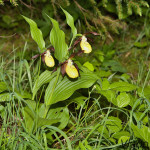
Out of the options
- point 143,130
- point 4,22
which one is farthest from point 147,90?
point 4,22

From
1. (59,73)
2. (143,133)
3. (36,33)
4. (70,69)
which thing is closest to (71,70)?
(70,69)

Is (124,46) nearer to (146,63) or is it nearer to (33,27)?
(146,63)

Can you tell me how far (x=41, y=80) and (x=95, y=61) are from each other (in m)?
0.91

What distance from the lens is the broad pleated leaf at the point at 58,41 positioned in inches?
50.8

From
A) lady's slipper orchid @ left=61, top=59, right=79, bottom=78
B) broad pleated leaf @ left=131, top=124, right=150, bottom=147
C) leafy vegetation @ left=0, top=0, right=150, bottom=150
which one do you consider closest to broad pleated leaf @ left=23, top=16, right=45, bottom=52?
leafy vegetation @ left=0, top=0, right=150, bottom=150

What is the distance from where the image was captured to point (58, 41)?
134 centimetres

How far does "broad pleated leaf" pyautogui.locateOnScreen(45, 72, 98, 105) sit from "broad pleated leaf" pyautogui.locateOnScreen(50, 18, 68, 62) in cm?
16

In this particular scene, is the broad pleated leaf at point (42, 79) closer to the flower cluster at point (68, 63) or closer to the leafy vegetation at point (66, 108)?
the leafy vegetation at point (66, 108)

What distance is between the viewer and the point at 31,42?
104 inches

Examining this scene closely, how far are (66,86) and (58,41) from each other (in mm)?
293

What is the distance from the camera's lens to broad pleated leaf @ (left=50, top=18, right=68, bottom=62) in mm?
1291

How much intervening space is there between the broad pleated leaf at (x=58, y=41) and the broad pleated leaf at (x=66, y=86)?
0.53ft

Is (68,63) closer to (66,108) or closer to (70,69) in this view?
(70,69)

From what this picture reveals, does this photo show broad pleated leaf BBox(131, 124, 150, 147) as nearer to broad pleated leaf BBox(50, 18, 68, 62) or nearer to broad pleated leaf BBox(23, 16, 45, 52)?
broad pleated leaf BBox(50, 18, 68, 62)
